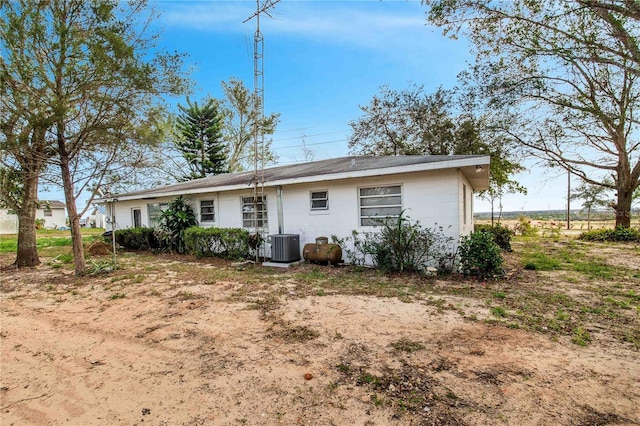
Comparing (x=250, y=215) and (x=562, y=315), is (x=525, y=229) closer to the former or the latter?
(x=250, y=215)

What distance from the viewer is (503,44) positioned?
367 inches

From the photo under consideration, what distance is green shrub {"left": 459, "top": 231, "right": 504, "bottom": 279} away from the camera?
6.67m

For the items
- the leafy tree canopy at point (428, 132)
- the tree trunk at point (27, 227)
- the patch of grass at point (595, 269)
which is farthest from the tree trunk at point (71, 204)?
the leafy tree canopy at point (428, 132)

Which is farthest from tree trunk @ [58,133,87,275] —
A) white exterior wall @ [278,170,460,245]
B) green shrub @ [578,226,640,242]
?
green shrub @ [578,226,640,242]

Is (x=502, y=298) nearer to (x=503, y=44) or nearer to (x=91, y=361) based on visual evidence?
(x=91, y=361)

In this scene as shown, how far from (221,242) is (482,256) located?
7459mm

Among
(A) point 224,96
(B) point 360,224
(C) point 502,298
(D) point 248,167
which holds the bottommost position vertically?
(C) point 502,298

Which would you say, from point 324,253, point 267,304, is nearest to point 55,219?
point 324,253

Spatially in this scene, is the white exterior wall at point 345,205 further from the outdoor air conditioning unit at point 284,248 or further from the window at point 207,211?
the outdoor air conditioning unit at point 284,248

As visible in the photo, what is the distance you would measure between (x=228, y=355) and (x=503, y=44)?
10890 millimetres

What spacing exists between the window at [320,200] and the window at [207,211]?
4.59 metres

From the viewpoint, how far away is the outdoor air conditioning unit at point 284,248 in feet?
29.5

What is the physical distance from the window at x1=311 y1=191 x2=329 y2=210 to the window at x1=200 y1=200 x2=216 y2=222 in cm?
459

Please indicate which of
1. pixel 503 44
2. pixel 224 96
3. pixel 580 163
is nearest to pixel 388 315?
pixel 503 44
